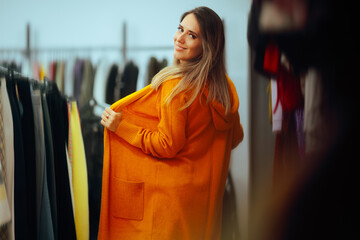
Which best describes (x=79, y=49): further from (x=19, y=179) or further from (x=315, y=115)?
(x=315, y=115)

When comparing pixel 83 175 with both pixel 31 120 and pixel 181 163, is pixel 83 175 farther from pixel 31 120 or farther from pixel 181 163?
pixel 181 163

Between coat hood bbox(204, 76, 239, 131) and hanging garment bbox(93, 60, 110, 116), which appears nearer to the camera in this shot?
coat hood bbox(204, 76, 239, 131)

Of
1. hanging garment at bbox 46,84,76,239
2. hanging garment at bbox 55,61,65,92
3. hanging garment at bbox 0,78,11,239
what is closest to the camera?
hanging garment at bbox 0,78,11,239

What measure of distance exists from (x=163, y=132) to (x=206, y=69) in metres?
0.22

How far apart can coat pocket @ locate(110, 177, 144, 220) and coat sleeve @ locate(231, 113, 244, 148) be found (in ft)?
1.02

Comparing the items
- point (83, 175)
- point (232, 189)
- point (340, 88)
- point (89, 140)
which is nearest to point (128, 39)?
point (89, 140)

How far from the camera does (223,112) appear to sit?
2.98ft

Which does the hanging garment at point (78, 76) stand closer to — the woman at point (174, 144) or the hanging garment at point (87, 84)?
the hanging garment at point (87, 84)

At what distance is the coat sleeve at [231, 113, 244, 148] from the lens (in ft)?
3.06

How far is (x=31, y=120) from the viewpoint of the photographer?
96cm

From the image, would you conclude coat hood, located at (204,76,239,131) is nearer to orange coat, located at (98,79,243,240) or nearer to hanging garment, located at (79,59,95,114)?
orange coat, located at (98,79,243,240)

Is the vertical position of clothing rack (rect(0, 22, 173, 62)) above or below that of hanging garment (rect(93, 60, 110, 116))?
above

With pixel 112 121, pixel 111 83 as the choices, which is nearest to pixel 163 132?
pixel 112 121

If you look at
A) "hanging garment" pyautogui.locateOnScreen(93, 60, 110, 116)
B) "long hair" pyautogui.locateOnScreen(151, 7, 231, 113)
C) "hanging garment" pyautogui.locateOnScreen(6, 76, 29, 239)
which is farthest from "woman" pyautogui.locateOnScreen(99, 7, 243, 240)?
"hanging garment" pyautogui.locateOnScreen(6, 76, 29, 239)
